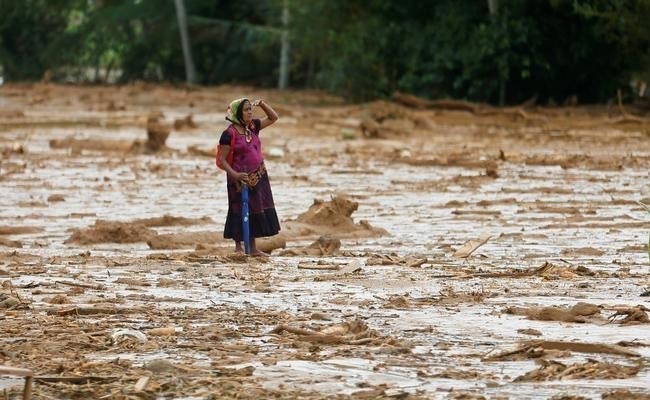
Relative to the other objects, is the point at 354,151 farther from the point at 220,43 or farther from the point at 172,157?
the point at 220,43

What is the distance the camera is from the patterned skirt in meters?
11.4

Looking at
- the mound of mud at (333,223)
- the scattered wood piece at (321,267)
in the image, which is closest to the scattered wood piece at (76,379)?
the scattered wood piece at (321,267)

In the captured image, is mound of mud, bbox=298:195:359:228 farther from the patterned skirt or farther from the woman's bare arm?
the patterned skirt

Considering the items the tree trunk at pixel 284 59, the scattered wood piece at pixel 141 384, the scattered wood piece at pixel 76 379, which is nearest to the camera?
the scattered wood piece at pixel 141 384

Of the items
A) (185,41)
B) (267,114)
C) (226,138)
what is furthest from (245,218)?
(185,41)

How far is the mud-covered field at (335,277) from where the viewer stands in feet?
21.6

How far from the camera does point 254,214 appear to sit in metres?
11.4

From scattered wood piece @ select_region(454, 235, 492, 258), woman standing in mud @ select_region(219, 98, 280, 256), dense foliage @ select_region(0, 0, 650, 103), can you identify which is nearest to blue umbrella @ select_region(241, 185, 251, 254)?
woman standing in mud @ select_region(219, 98, 280, 256)

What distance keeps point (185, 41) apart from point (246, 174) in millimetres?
39748

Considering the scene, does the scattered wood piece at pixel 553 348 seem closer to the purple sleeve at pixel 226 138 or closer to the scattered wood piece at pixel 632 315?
the scattered wood piece at pixel 632 315

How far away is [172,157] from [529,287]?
45.4ft

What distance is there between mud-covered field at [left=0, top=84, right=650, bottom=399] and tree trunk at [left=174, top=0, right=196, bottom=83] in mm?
25881

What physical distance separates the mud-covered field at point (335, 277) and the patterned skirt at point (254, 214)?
22 cm

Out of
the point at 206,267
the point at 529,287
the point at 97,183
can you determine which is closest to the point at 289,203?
the point at 97,183
